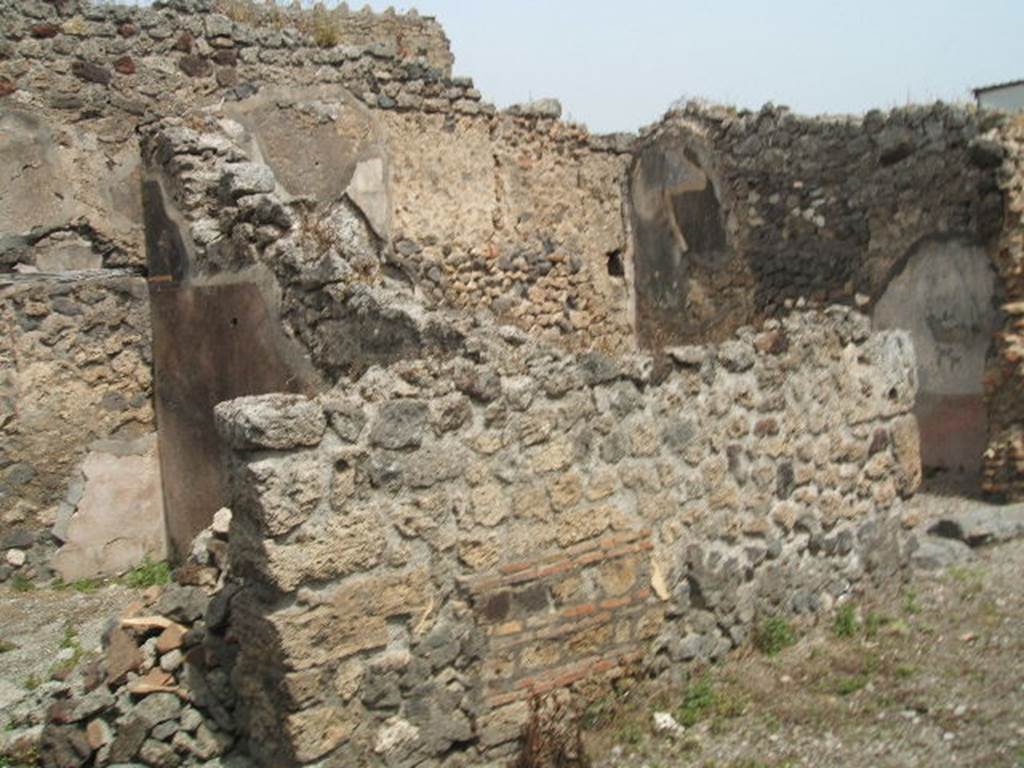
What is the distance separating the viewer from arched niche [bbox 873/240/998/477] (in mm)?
7191

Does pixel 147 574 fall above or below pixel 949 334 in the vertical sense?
below

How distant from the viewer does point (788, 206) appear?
8.35 metres

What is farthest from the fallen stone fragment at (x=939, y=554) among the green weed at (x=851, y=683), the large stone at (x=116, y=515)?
the large stone at (x=116, y=515)

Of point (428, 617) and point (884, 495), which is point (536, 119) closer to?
point (884, 495)

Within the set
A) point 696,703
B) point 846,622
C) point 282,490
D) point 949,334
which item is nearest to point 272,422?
Result: point 282,490

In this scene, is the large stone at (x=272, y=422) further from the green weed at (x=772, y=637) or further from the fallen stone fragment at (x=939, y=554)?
the fallen stone fragment at (x=939, y=554)

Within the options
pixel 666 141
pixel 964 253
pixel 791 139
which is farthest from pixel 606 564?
pixel 666 141

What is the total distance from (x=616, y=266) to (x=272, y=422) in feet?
23.3

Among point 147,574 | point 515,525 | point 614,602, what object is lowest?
point 147,574

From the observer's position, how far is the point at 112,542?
19.0 feet

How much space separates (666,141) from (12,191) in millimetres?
→ 5676

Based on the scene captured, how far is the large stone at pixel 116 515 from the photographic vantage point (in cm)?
569

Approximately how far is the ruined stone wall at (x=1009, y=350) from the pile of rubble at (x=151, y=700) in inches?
214

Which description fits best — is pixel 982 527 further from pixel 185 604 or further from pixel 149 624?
pixel 149 624
